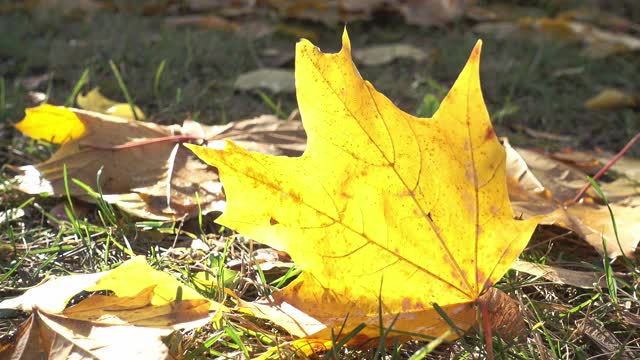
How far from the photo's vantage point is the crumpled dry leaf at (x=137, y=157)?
127 centimetres

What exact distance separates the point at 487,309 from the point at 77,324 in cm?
50

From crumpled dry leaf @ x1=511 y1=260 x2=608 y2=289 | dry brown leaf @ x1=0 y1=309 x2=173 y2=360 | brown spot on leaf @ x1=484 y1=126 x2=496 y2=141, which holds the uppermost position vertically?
brown spot on leaf @ x1=484 y1=126 x2=496 y2=141

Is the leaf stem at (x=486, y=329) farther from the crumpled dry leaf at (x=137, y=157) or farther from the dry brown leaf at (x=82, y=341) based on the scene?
the crumpled dry leaf at (x=137, y=157)

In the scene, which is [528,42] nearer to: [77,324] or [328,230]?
[328,230]

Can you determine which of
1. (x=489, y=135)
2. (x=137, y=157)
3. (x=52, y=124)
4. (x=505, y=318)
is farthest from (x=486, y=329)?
(x=52, y=124)

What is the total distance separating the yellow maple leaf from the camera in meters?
0.81

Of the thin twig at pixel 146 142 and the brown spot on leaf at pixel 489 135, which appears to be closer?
the brown spot on leaf at pixel 489 135

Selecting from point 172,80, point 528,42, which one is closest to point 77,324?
point 172,80

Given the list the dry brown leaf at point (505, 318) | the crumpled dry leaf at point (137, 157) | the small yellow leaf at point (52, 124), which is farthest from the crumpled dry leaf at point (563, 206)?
the small yellow leaf at point (52, 124)

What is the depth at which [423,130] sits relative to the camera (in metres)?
0.81

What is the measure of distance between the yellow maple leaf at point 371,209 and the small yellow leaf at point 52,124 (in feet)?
2.21

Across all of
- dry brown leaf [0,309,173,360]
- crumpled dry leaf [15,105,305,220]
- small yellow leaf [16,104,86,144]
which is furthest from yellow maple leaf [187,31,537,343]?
small yellow leaf [16,104,86,144]

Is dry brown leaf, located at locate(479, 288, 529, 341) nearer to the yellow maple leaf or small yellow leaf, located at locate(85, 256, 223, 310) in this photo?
the yellow maple leaf

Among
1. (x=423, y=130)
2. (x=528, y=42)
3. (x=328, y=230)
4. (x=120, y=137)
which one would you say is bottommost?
(x=528, y=42)
